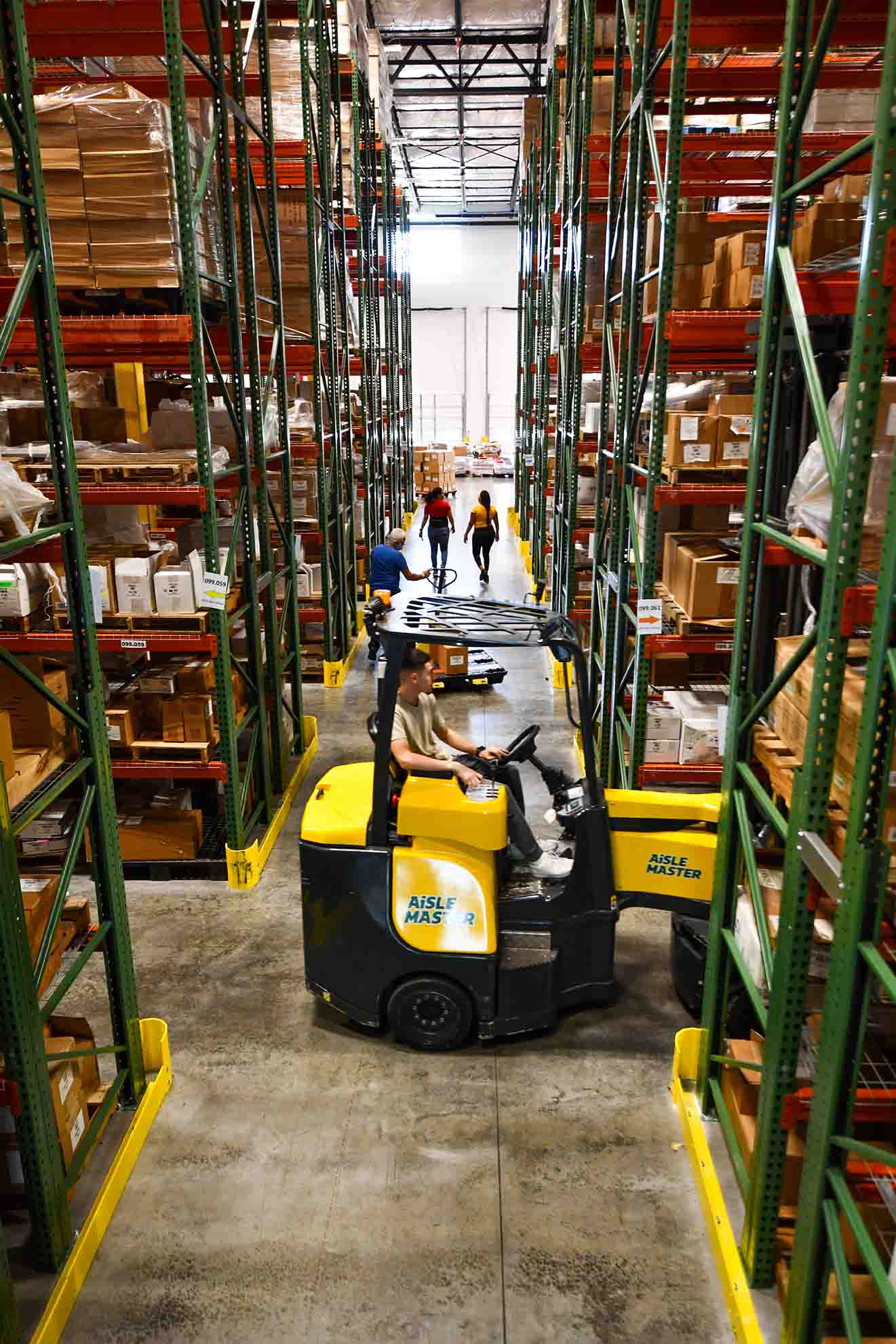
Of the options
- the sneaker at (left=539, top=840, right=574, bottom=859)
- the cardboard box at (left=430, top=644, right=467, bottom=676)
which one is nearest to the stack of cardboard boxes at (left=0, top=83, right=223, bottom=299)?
the sneaker at (left=539, top=840, right=574, bottom=859)

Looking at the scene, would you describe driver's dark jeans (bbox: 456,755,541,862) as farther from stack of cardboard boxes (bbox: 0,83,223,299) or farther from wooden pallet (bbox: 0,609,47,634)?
stack of cardboard boxes (bbox: 0,83,223,299)

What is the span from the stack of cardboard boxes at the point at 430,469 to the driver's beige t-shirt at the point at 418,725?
2586 centimetres

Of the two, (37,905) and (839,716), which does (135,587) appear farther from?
(839,716)

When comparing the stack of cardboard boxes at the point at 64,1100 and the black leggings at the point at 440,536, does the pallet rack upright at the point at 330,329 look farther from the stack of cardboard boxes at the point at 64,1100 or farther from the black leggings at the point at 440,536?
the stack of cardboard boxes at the point at 64,1100

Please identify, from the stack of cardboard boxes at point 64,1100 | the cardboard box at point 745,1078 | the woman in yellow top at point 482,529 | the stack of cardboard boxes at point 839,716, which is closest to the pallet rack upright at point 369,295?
the woman in yellow top at point 482,529

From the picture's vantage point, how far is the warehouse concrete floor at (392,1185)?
3660mm

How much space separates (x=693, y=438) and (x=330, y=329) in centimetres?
616

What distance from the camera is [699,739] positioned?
20.7ft

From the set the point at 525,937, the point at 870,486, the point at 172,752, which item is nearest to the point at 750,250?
the point at 870,486

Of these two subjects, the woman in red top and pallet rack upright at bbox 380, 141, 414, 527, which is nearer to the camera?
the woman in red top

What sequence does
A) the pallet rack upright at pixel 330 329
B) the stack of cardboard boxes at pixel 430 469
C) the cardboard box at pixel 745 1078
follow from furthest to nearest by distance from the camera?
the stack of cardboard boxes at pixel 430 469, the pallet rack upright at pixel 330 329, the cardboard box at pixel 745 1078

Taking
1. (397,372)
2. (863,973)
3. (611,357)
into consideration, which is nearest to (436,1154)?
(863,973)

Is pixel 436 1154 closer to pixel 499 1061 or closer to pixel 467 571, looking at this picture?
pixel 499 1061

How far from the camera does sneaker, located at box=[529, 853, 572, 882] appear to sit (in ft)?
17.8
